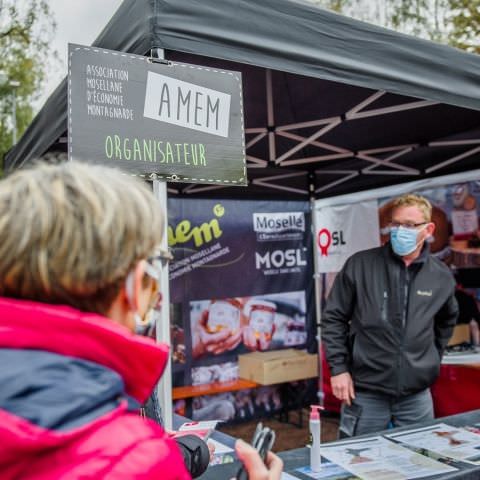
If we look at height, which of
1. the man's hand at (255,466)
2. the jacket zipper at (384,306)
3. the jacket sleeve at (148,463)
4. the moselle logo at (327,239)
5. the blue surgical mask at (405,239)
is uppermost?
the moselle logo at (327,239)

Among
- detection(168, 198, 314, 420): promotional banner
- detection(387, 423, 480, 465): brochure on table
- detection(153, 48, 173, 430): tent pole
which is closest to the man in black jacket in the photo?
detection(387, 423, 480, 465): brochure on table

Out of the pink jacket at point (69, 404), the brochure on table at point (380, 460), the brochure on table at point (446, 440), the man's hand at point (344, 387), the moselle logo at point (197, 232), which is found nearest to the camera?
the pink jacket at point (69, 404)

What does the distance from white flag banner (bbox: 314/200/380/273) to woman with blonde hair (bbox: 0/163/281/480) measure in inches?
169

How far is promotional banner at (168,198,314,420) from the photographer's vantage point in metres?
4.89

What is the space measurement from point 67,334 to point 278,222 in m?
4.66

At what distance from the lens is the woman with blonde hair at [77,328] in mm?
637

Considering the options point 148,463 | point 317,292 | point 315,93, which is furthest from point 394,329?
point 317,292

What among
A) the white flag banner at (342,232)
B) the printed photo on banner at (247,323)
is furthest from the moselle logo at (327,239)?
the printed photo on banner at (247,323)

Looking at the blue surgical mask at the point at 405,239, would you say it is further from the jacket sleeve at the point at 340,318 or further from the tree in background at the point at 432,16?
the tree in background at the point at 432,16

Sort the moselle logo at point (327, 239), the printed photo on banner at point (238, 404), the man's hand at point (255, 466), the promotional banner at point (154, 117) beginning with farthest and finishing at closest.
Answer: the moselle logo at point (327, 239) < the printed photo on banner at point (238, 404) < the promotional banner at point (154, 117) < the man's hand at point (255, 466)

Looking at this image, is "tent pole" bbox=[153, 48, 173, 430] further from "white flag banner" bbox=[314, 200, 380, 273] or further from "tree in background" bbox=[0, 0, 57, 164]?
"tree in background" bbox=[0, 0, 57, 164]

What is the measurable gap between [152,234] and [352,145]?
3.81m

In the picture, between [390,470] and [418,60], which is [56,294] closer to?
[390,470]

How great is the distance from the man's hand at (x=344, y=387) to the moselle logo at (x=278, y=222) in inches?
107
